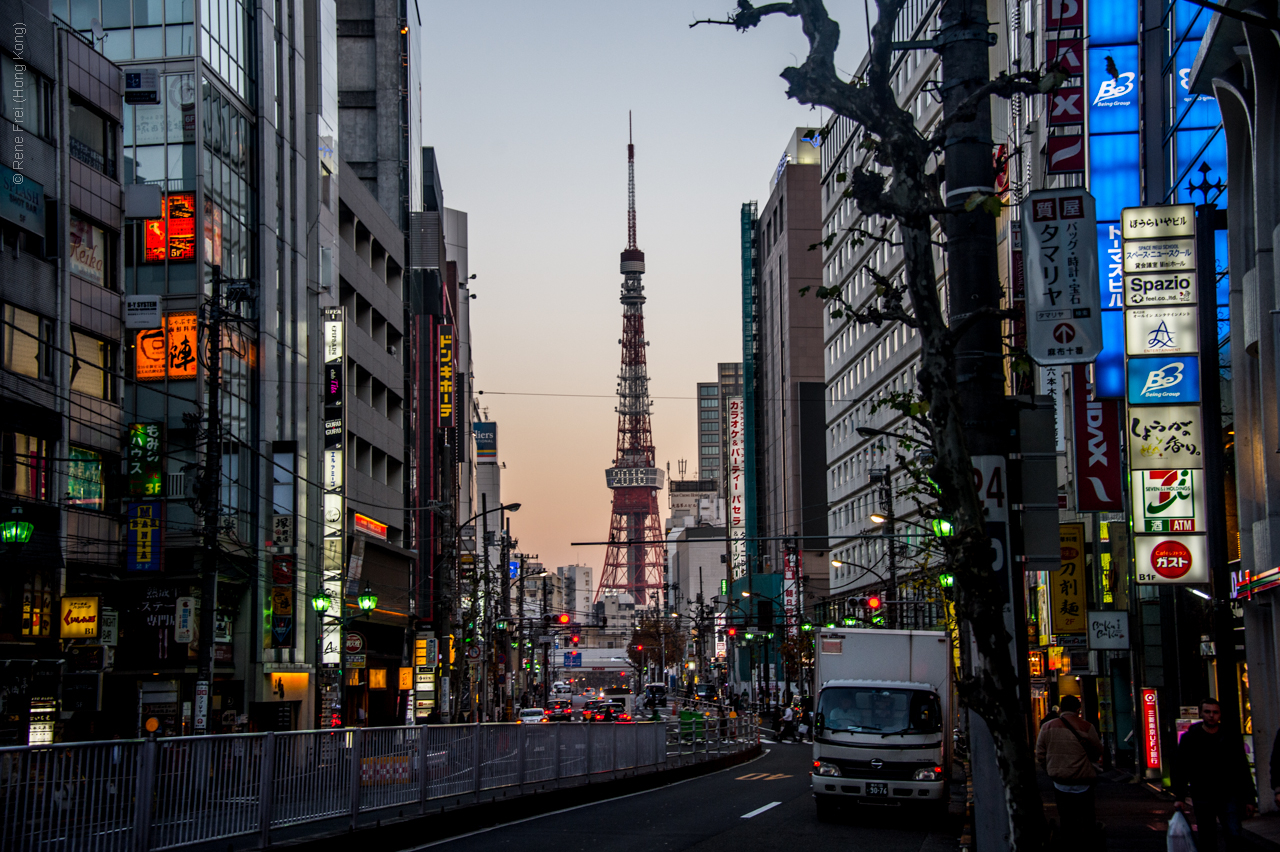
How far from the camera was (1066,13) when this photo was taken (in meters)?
35.2

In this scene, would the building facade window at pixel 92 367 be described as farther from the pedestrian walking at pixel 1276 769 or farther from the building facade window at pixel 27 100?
the pedestrian walking at pixel 1276 769

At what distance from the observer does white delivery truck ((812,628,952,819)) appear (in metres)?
21.0

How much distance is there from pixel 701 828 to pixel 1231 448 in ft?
41.6

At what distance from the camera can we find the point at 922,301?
791cm

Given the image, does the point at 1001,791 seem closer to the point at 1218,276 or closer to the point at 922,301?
the point at 922,301

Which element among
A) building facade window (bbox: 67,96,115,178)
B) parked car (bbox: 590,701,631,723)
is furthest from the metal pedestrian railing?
parked car (bbox: 590,701,631,723)

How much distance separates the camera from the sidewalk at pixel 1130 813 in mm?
17188

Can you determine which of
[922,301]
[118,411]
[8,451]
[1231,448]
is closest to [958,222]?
[922,301]

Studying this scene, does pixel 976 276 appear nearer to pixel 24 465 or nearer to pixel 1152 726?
pixel 1152 726

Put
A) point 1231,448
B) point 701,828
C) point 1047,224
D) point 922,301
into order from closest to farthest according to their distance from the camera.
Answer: point 922,301
point 1047,224
point 701,828
point 1231,448

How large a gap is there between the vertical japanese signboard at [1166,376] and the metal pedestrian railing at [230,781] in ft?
40.0

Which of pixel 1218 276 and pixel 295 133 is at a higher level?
pixel 295 133

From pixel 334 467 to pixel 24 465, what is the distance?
803 inches

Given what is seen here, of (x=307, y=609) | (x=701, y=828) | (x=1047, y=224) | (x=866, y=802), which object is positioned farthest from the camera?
(x=307, y=609)
